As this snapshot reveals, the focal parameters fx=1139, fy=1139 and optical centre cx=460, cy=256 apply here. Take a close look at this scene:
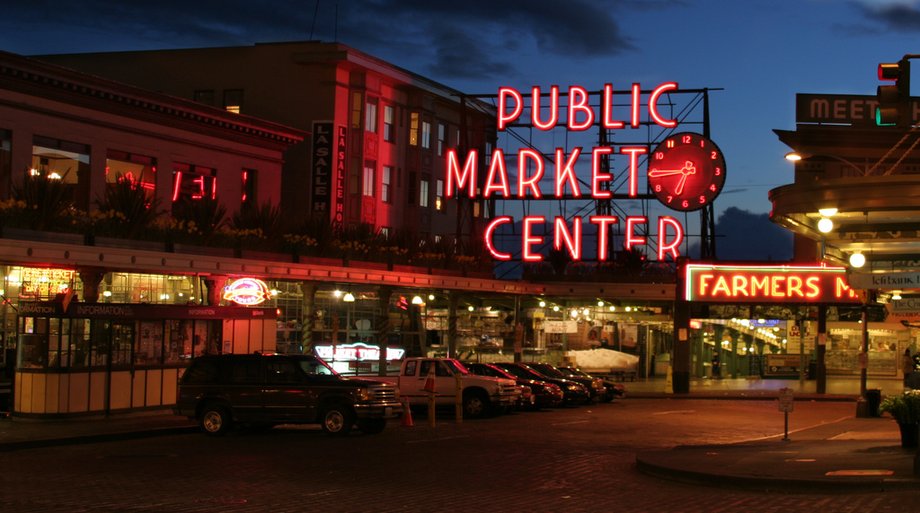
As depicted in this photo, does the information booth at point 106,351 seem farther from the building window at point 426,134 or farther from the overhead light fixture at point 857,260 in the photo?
the building window at point 426,134

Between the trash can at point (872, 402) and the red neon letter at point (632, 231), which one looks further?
the red neon letter at point (632, 231)

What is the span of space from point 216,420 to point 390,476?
9161 mm

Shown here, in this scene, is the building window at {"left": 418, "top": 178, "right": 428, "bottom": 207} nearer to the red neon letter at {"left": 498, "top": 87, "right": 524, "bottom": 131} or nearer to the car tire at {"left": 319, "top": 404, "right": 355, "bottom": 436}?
the red neon letter at {"left": 498, "top": 87, "right": 524, "bottom": 131}

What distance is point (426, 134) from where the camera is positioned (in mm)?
57969

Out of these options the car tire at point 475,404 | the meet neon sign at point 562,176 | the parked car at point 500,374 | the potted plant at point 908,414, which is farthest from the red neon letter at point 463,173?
the potted plant at point 908,414

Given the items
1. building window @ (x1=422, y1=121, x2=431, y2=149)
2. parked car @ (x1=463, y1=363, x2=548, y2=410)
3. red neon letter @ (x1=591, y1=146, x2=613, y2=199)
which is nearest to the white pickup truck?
parked car @ (x1=463, y1=363, x2=548, y2=410)

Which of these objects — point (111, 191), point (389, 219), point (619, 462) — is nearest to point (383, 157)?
point (389, 219)

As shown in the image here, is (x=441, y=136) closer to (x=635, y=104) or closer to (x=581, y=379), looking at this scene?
(x=635, y=104)

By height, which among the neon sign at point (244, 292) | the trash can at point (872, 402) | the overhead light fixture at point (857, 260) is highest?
the overhead light fixture at point (857, 260)

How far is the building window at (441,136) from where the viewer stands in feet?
196

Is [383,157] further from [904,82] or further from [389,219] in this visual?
[904,82]

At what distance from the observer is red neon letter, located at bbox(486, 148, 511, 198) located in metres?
55.7

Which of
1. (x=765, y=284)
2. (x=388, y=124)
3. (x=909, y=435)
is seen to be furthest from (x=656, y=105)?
(x=909, y=435)

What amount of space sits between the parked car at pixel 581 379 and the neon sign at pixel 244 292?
11.7 m
